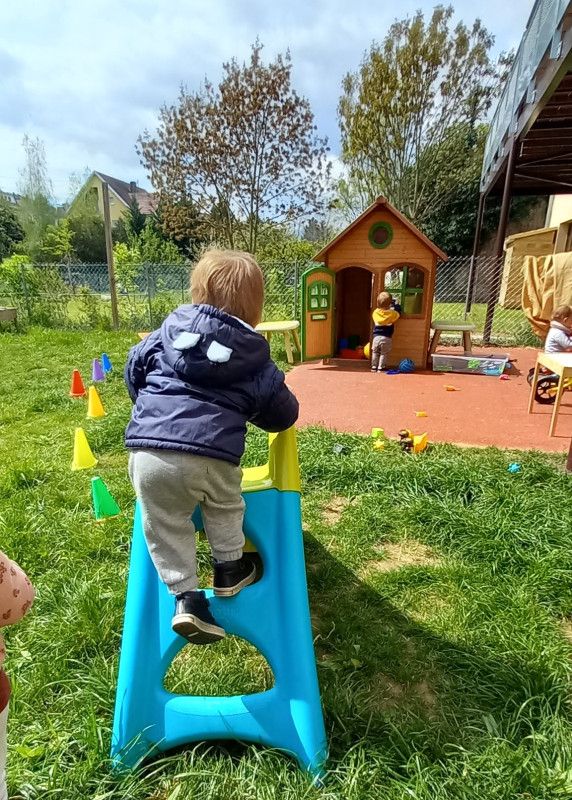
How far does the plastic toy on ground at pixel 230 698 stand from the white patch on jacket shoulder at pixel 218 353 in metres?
0.64

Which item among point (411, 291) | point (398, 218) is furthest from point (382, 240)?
point (411, 291)

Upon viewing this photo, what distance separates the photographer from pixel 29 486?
3.63m

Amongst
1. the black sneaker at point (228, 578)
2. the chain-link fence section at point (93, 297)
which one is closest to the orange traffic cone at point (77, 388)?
the black sneaker at point (228, 578)

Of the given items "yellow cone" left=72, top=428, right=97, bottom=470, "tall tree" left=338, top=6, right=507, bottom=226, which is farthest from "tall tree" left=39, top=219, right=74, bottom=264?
"yellow cone" left=72, top=428, right=97, bottom=470

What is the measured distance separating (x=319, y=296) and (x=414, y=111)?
52.4 feet

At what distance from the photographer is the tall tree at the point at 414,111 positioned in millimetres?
18875

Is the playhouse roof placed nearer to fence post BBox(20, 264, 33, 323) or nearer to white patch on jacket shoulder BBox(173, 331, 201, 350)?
white patch on jacket shoulder BBox(173, 331, 201, 350)

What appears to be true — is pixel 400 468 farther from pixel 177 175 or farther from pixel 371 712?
pixel 177 175

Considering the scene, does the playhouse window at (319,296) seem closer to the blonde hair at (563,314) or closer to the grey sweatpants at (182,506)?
the blonde hair at (563,314)

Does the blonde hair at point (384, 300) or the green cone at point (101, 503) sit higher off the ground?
the blonde hair at point (384, 300)

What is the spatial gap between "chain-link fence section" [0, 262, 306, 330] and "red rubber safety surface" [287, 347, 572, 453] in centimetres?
571

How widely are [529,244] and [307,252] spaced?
829 centimetres

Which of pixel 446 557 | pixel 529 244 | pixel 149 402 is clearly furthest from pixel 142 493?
pixel 529 244

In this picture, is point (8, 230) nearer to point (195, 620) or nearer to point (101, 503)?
point (101, 503)
